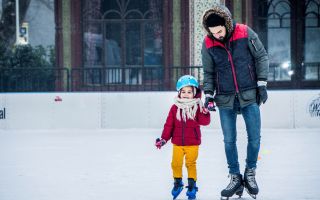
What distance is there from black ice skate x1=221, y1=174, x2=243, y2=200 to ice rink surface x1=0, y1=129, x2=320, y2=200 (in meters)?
0.23

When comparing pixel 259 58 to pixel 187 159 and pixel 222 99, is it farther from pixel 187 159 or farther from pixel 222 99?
pixel 187 159

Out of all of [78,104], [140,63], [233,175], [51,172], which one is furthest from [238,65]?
[140,63]

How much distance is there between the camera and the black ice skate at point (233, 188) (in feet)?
23.0

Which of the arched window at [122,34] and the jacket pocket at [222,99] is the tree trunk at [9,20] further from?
the jacket pocket at [222,99]

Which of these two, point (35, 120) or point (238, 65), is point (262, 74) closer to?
point (238, 65)

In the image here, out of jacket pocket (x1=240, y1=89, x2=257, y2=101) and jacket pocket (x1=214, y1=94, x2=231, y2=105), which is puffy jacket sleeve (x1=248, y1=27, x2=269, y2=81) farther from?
jacket pocket (x1=214, y1=94, x2=231, y2=105)

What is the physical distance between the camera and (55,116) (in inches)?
659

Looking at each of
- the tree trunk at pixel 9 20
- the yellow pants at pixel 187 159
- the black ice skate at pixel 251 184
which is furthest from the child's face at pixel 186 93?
the tree trunk at pixel 9 20

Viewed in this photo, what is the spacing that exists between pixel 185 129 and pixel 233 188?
74 cm

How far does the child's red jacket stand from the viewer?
7.35 metres

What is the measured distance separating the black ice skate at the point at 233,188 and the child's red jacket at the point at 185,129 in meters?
0.51

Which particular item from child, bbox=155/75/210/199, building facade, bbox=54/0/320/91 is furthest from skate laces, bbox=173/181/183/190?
building facade, bbox=54/0/320/91

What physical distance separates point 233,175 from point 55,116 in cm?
1001

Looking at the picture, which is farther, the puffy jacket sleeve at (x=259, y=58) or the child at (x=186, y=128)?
the child at (x=186, y=128)
